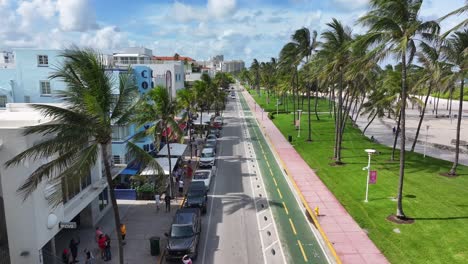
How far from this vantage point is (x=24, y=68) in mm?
31203

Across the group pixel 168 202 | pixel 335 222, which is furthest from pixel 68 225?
pixel 335 222

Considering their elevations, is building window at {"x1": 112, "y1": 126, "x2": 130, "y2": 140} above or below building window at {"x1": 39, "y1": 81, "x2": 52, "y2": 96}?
below

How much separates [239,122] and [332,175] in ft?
131

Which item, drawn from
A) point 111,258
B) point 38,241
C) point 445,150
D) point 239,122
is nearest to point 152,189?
point 111,258

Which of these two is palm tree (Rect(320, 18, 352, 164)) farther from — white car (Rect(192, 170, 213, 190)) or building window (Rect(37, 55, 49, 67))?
building window (Rect(37, 55, 49, 67))

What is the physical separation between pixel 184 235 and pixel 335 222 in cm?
950

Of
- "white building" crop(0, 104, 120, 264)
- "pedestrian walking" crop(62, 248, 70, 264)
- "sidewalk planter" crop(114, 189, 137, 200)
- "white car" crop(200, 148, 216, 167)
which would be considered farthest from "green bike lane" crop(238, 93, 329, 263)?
"white building" crop(0, 104, 120, 264)

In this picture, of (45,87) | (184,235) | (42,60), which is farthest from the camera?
(45,87)

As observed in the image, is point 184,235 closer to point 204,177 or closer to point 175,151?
point 204,177

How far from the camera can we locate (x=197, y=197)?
25.0 m

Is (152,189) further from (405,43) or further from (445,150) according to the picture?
(445,150)

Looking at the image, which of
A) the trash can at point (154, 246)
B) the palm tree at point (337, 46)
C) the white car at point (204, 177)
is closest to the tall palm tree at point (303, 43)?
the palm tree at point (337, 46)

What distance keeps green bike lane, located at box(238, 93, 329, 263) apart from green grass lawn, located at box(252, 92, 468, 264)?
129 inches

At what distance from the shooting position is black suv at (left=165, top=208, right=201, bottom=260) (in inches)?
700
